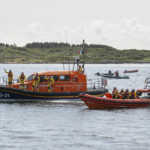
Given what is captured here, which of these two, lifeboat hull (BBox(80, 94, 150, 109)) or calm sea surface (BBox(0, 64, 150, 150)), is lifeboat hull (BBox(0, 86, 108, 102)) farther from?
lifeboat hull (BBox(80, 94, 150, 109))

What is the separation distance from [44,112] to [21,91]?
4.37 m

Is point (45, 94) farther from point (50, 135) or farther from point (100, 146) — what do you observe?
point (100, 146)

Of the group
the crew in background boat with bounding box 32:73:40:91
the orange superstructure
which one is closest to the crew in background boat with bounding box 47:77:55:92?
the orange superstructure

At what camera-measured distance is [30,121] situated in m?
29.3

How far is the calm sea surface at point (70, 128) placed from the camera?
22.8 m

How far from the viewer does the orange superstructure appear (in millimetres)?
37031

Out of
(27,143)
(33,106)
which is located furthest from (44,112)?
(27,143)

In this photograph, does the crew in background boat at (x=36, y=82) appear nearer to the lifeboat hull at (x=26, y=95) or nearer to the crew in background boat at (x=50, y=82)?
the lifeboat hull at (x=26, y=95)

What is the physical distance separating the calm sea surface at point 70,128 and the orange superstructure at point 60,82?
4.35 ft

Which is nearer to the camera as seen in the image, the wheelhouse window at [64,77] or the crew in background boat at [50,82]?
the crew in background boat at [50,82]

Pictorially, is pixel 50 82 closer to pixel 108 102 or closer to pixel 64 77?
pixel 64 77

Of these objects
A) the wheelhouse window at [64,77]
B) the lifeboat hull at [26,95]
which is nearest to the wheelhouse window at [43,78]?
the lifeboat hull at [26,95]

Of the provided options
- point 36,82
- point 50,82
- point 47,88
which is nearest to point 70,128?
point 50,82

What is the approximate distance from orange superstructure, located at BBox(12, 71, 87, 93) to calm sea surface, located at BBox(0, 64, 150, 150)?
1.33 m
